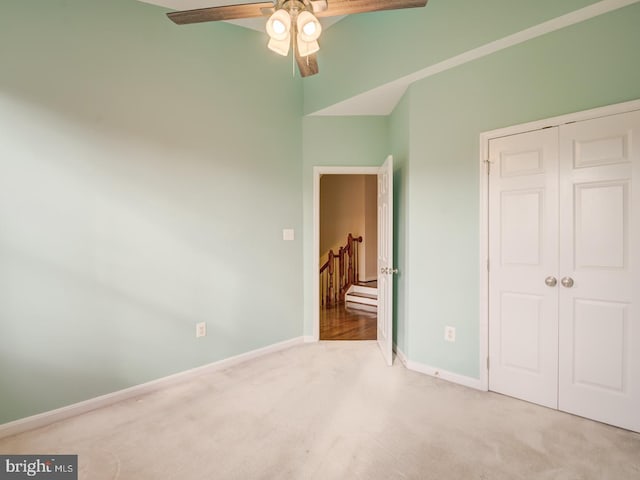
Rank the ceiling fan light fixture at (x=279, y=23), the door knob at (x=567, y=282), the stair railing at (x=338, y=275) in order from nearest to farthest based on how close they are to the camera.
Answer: the ceiling fan light fixture at (x=279, y=23) → the door knob at (x=567, y=282) → the stair railing at (x=338, y=275)

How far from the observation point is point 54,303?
2.20 meters

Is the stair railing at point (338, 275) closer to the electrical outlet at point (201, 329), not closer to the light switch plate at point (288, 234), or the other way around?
the light switch plate at point (288, 234)

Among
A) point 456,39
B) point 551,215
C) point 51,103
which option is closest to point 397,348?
point 551,215

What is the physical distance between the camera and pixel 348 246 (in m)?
6.23

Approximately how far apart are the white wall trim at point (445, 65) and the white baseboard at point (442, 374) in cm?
257

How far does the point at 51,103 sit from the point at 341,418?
2907 mm

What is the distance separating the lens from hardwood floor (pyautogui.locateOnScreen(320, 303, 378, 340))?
403cm

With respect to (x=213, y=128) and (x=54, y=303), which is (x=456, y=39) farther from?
(x=54, y=303)

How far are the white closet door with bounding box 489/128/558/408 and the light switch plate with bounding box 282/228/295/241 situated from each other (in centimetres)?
202

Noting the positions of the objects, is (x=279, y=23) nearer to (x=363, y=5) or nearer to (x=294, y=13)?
(x=294, y=13)

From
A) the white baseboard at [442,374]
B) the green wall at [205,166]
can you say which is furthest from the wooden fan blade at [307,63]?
the white baseboard at [442,374]

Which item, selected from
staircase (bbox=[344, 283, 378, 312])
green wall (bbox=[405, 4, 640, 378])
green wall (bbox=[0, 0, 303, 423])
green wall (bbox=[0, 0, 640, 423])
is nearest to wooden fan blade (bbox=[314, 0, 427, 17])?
green wall (bbox=[0, 0, 640, 423])

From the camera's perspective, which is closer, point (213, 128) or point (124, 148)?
point (124, 148)

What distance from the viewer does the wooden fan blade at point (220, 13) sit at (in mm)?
1613
